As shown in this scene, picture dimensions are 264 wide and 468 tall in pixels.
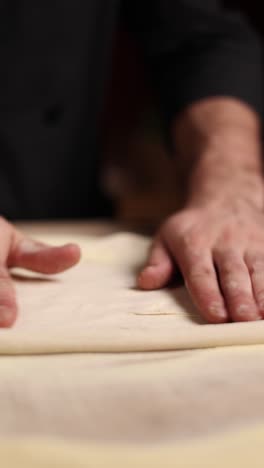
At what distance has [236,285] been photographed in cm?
51

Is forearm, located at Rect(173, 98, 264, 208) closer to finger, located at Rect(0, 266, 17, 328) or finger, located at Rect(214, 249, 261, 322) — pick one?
finger, located at Rect(214, 249, 261, 322)

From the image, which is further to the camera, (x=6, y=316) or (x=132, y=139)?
A: (x=132, y=139)

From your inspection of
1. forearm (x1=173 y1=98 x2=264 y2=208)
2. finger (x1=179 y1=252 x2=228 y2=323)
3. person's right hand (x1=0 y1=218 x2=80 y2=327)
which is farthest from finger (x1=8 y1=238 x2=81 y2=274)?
forearm (x1=173 y1=98 x2=264 y2=208)

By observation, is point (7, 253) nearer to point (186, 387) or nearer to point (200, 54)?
point (186, 387)

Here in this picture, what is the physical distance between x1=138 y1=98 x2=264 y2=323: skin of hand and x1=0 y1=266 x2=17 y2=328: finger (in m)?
0.13

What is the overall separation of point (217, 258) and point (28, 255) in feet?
0.63

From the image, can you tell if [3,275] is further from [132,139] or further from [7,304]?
[132,139]

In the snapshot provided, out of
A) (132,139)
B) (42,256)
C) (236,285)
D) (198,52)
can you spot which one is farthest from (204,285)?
(132,139)

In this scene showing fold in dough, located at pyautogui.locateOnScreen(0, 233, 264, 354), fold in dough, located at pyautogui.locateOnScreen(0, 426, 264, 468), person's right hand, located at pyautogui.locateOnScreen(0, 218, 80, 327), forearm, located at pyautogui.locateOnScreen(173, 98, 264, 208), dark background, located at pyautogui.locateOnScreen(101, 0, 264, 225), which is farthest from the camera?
dark background, located at pyautogui.locateOnScreen(101, 0, 264, 225)

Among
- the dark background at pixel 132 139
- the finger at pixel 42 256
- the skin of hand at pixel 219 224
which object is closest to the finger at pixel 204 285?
the skin of hand at pixel 219 224

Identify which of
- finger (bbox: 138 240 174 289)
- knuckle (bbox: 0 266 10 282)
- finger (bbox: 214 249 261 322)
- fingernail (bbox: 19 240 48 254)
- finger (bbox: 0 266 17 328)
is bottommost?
finger (bbox: 138 240 174 289)

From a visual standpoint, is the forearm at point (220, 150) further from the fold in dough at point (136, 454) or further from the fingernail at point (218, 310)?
the fold in dough at point (136, 454)

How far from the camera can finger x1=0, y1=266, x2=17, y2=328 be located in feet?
1.51

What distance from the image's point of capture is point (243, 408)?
364mm
